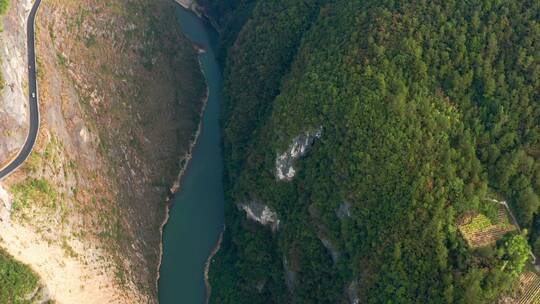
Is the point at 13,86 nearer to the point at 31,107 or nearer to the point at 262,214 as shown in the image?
the point at 31,107

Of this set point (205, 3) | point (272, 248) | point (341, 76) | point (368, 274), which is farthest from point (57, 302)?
point (205, 3)

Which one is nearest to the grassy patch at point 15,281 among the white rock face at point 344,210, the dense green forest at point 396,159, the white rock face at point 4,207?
the white rock face at point 4,207

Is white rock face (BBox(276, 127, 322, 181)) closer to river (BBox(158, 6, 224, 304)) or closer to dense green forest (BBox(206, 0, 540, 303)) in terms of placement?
dense green forest (BBox(206, 0, 540, 303))

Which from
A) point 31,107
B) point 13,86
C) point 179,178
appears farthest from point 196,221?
point 13,86

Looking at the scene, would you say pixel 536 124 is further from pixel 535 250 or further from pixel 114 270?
pixel 114 270

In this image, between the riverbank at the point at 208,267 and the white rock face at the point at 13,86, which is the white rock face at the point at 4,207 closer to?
the white rock face at the point at 13,86
